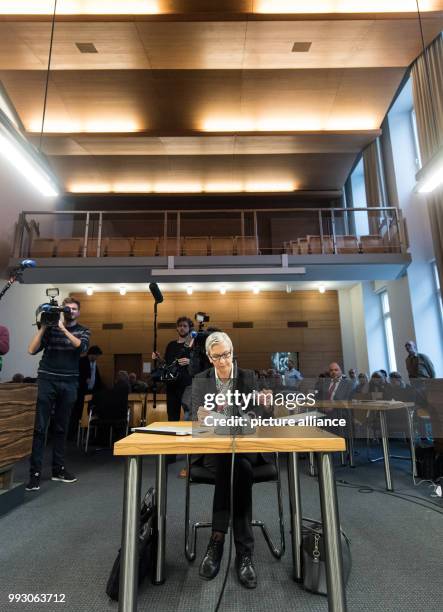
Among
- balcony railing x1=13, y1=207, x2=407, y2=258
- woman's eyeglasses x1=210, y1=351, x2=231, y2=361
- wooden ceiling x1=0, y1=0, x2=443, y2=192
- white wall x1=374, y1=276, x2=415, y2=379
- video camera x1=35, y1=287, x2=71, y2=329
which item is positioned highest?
wooden ceiling x1=0, y1=0, x2=443, y2=192

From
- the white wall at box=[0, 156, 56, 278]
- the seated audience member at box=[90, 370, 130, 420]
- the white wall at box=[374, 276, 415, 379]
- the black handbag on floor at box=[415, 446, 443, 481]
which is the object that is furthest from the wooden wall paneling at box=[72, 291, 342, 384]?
the black handbag on floor at box=[415, 446, 443, 481]

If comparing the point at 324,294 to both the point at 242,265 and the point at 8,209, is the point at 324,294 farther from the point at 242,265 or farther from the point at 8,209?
the point at 8,209

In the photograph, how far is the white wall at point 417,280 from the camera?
629 cm

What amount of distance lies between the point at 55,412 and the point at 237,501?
82.7 inches

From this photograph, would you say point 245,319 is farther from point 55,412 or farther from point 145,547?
point 145,547

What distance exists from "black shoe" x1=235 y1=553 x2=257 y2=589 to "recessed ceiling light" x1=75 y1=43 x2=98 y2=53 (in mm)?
8233

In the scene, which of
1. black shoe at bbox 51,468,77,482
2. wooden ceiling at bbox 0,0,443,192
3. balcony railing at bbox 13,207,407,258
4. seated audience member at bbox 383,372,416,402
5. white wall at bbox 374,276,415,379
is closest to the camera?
black shoe at bbox 51,468,77,482

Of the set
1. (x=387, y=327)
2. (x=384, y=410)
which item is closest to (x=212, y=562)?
(x=384, y=410)

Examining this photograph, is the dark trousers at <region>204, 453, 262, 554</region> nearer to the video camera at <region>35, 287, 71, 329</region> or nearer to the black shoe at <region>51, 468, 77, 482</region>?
the video camera at <region>35, 287, 71, 329</region>

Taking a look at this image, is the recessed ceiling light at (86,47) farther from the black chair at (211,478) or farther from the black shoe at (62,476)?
the black chair at (211,478)

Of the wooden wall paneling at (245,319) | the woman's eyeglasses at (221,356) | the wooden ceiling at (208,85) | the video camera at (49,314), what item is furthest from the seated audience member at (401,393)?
the wooden ceiling at (208,85)

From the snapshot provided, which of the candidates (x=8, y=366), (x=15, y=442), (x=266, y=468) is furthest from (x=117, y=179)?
(x=266, y=468)

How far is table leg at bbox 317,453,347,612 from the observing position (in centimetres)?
108

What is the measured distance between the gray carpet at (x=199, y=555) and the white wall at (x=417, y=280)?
413cm
